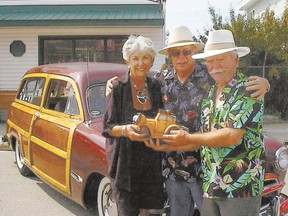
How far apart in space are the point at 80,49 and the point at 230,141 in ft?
37.6

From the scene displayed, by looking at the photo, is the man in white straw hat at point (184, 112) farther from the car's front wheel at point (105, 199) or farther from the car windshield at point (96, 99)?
the car windshield at point (96, 99)

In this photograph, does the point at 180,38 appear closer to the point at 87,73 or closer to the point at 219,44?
the point at 219,44

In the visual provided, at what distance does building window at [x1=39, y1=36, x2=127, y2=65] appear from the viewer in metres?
13.0

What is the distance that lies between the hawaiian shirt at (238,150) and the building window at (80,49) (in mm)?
10703

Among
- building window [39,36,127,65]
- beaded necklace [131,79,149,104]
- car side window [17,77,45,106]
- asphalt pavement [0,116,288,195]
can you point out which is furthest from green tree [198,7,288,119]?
beaded necklace [131,79,149,104]

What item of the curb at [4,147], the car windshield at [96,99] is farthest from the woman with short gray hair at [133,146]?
the curb at [4,147]

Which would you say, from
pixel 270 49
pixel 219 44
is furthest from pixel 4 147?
pixel 270 49

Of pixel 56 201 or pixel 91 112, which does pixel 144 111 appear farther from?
pixel 56 201

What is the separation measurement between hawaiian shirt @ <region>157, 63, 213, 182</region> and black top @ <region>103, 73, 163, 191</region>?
0.16m

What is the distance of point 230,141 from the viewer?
2.25 m

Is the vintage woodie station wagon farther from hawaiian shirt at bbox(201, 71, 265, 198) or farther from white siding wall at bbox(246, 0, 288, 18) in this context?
white siding wall at bbox(246, 0, 288, 18)

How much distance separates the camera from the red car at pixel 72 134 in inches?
154

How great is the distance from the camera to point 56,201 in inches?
207

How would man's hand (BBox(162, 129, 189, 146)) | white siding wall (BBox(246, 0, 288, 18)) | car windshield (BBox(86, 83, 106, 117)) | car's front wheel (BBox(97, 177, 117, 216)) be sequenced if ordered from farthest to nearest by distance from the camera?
white siding wall (BBox(246, 0, 288, 18)) < car windshield (BBox(86, 83, 106, 117)) < car's front wheel (BBox(97, 177, 117, 216)) < man's hand (BBox(162, 129, 189, 146))
